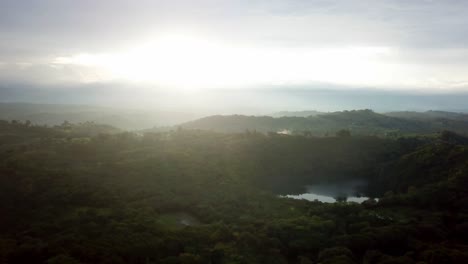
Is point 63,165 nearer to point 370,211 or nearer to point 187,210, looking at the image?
point 187,210

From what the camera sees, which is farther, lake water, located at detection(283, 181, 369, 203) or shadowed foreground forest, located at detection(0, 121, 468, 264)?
lake water, located at detection(283, 181, 369, 203)

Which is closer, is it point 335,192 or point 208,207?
point 208,207

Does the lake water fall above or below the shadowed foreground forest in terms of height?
below

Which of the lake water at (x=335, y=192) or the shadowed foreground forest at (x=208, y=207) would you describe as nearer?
the shadowed foreground forest at (x=208, y=207)

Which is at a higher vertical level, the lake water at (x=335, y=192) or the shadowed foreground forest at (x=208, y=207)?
the shadowed foreground forest at (x=208, y=207)

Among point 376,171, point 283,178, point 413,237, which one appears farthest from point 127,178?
point 376,171
